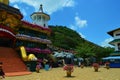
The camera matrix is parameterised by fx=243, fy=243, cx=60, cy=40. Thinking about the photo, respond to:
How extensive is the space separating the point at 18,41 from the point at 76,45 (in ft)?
170

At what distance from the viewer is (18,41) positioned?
42.2 m

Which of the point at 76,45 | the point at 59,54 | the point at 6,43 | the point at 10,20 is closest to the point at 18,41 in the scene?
the point at 6,43

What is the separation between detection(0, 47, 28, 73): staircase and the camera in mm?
29828

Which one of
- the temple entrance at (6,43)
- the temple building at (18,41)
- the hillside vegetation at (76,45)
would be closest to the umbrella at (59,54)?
the temple building at (18,41)

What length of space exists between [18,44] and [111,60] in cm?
2008

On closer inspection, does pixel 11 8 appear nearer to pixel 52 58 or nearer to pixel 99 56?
pixel 52 58

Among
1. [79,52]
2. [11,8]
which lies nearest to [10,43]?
[11,8]

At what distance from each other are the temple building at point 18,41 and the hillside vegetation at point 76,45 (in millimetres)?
15994

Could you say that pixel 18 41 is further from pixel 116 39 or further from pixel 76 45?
pixel 76 45

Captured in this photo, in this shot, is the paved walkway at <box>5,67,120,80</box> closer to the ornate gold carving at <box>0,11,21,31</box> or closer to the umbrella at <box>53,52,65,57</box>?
the ornate gold carving at <box>0,11,21,31</box>

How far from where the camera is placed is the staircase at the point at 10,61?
2983 cm

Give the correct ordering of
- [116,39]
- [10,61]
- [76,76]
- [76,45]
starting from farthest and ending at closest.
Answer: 1. [76,45]
2. [116,39]
3. [10,61]
4. [76,76]

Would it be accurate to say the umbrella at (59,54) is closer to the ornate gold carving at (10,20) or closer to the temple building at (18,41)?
the temple building at (18,41)

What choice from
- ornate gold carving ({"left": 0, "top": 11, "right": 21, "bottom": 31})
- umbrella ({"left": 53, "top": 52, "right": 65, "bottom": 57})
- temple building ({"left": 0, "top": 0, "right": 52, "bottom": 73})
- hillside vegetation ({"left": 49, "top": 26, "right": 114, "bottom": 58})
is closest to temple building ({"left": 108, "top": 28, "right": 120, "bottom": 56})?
hillside vegetation ({"left": 49, "top": 26, "right": 114, "bottom": 58})
